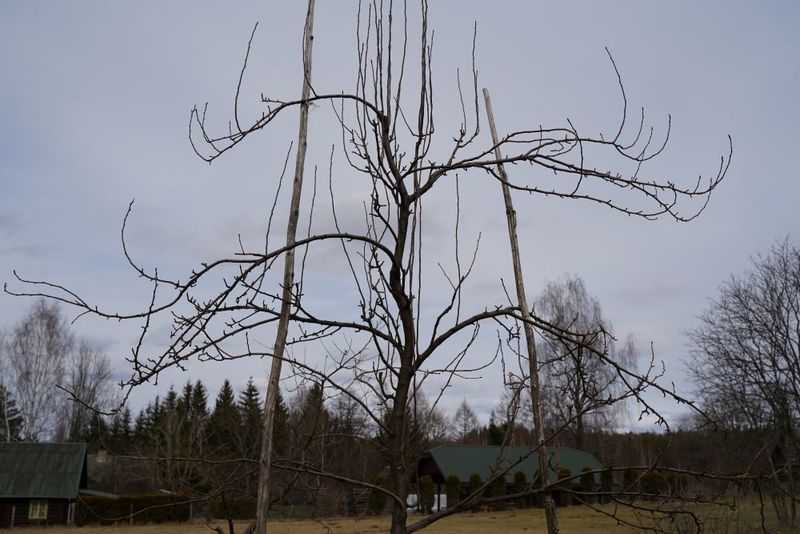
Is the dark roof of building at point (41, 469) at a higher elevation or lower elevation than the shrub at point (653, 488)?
lower

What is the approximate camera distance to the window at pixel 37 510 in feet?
90.3

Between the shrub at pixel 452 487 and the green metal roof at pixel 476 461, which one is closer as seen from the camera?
the shrub at pixel 452 487

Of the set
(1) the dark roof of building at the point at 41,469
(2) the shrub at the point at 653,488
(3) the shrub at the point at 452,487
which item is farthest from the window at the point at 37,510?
(2) the shrub at the point at 653,488

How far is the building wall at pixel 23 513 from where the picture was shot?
27219 millimetres

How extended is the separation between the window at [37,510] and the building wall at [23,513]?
122 mm

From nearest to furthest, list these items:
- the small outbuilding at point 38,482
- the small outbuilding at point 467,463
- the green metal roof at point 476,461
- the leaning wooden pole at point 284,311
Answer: the leaning wooden pole at point 284,311 < the small outbuilding at point 38,482 < the small outbuilding at point 467,463 < the green metal roof at point 476,461

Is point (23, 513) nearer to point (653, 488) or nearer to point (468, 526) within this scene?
point (468, 526)

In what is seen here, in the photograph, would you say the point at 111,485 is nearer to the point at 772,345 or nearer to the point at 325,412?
the point at 772,345

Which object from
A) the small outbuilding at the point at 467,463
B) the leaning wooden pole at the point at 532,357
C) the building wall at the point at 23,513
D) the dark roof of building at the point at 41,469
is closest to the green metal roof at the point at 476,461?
the small outbuilding at the point at 467,463

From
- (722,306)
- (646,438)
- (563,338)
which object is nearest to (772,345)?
(722,306)

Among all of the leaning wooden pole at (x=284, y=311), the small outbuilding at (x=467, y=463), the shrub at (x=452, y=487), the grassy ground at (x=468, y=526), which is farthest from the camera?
the small outbuilding at (x=467, y=463)

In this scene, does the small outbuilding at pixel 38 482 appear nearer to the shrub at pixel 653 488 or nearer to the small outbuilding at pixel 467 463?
the small outbuilding at pixel 467 463

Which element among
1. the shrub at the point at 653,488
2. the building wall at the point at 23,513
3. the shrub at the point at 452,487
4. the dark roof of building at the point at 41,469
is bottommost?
the building wall at the point at 23,513

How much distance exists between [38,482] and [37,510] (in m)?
1.17
